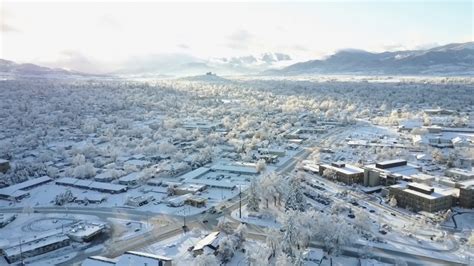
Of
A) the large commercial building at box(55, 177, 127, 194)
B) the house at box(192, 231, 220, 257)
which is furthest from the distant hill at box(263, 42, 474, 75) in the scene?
the house at box(192, 231, 220, 257)

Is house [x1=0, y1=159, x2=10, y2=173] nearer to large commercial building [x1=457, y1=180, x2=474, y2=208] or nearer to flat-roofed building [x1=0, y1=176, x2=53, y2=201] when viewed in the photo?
flat-roofed building [x1=0, y1=176, x2=53, y2=201]

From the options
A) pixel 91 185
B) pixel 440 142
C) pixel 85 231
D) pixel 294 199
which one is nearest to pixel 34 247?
pixel 85 231

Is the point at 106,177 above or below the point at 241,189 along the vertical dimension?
above

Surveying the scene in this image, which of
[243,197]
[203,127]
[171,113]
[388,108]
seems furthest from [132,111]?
[243,197]

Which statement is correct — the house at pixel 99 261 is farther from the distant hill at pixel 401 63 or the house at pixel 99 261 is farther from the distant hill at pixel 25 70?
the distant hill at pixel 401 63

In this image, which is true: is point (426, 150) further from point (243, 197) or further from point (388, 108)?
point (388, 108)

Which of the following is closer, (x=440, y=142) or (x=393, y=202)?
(x=393, y=202)

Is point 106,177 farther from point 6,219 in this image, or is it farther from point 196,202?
point 196,202
